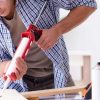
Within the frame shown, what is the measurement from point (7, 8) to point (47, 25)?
154 millimetres

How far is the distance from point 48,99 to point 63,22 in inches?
10.3

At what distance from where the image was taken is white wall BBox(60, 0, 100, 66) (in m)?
2.16

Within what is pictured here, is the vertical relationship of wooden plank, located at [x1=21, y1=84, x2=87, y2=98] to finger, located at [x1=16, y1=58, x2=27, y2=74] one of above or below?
below

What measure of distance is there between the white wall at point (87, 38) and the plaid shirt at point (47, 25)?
1093 mm

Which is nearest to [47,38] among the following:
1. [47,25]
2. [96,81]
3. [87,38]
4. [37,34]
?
[37,34]

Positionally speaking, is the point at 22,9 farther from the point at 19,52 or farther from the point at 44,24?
the point at 19,52

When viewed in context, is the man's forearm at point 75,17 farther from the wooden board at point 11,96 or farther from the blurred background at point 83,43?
the blurred background at point 83,43

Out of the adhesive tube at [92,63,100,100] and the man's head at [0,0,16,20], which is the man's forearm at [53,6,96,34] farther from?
the adhesive tube at [92,63,100,100]

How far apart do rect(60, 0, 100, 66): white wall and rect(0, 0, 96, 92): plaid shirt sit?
1093 mm

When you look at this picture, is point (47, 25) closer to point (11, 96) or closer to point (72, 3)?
point (72, 3)

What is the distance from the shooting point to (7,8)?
971 millimetres

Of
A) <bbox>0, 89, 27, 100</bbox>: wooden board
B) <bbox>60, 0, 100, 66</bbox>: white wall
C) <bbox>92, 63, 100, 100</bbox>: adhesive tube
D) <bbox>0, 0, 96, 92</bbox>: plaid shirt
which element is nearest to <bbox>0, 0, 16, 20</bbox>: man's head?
<bbox>0, 0, 96, 92</bbox>: plaid shirt

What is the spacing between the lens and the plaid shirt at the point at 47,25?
1000mm

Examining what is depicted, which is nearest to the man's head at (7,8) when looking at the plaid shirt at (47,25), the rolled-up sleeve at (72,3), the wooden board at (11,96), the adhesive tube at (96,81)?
the plaid shirt at (47,25)
